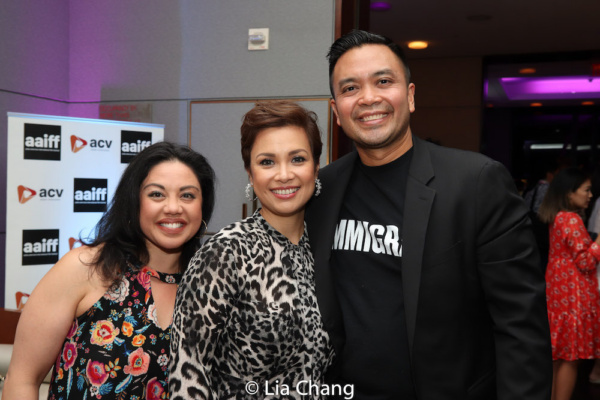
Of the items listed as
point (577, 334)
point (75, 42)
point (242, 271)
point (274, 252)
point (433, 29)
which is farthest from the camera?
point (433, 29)

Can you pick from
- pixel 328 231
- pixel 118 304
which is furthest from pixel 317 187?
pixel 118 304

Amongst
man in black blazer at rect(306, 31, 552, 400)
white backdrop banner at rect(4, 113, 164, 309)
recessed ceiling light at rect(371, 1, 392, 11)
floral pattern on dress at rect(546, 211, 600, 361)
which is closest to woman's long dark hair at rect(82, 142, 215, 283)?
man in black blazer at rect(306, 31, 552, 400)

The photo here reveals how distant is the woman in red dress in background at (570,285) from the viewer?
3740mm

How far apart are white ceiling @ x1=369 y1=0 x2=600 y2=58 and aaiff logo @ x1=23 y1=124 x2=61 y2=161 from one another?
363 centimetres

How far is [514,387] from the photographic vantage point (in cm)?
150

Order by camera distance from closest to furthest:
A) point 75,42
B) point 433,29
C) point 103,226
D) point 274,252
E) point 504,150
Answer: point 274,252 < point 103,226 < point 75,42 < point 433,29 < point 504,150

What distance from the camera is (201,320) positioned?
4.63ft

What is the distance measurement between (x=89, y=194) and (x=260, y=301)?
8.33ft

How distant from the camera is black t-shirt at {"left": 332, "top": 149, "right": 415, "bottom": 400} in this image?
158 cm

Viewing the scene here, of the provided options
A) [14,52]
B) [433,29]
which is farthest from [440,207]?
[433,29]

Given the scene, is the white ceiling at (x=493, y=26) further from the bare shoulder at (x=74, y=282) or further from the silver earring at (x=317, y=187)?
the bare shoulder at (x=74, y=282)

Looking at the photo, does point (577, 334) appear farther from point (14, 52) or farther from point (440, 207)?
point (14, 52)

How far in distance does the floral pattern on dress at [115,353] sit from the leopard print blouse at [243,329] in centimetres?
24

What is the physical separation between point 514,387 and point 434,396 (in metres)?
0.22
